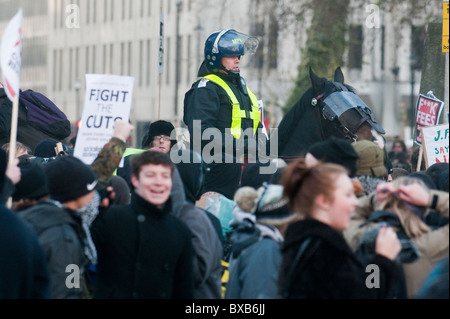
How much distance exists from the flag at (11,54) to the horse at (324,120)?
273cm

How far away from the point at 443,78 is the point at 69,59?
59.9m

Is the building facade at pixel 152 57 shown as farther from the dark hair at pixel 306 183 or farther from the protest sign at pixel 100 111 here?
the dark hair at pixel 306 183

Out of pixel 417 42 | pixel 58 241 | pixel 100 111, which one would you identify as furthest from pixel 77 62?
pixel 58 241

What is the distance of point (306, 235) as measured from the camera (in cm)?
629

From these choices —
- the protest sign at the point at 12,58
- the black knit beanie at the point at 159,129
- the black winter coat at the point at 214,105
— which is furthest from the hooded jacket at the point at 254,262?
the black knit beanie at the point at 159,129

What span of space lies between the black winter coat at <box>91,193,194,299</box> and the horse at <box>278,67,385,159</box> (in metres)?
2.60

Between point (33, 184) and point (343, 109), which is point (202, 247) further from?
point (343, 109)

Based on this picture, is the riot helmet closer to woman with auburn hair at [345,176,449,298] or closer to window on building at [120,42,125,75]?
woman with auburn hair at [345,176,449,298]

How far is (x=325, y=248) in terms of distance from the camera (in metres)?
6.27

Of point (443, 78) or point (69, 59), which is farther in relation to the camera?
point (69, 59)

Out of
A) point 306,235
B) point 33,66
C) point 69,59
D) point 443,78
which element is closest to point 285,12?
point 443,78

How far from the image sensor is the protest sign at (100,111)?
867cm
